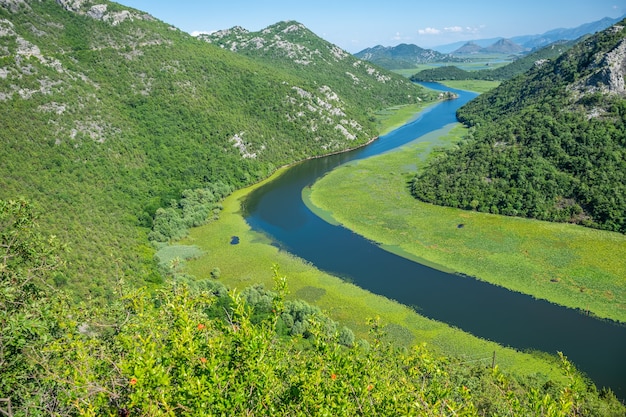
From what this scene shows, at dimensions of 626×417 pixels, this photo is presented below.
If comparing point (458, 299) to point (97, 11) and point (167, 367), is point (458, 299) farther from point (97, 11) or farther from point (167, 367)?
point (97, 11)

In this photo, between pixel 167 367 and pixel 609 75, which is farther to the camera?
pixel 609 75

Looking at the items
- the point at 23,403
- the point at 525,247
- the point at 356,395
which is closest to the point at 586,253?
the point at 525,247

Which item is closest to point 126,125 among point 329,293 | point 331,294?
point 329,293

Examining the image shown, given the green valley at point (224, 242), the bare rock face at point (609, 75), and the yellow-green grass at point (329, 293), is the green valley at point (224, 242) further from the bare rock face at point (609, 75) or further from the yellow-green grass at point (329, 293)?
the bare rock face at point (609, 75)

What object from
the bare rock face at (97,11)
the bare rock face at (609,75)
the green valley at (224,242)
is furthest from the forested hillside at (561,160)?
the bare rock face at (97,11)

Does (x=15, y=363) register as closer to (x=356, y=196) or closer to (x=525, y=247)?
(x=525, y=247)

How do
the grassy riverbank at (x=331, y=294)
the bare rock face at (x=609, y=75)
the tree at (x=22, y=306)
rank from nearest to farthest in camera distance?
the tree at (x=22, y=306) < the grassy riverbank at (x=331, y=294) < the bare rock face at (x=609, y=75)

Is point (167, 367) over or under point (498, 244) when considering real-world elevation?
over

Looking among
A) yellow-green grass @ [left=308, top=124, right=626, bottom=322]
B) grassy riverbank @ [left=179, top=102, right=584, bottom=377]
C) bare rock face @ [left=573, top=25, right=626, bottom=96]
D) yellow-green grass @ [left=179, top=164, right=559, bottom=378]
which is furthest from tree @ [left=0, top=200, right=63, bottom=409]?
bare rock face @ [left=573, top=25, right=626, bottom=96]
